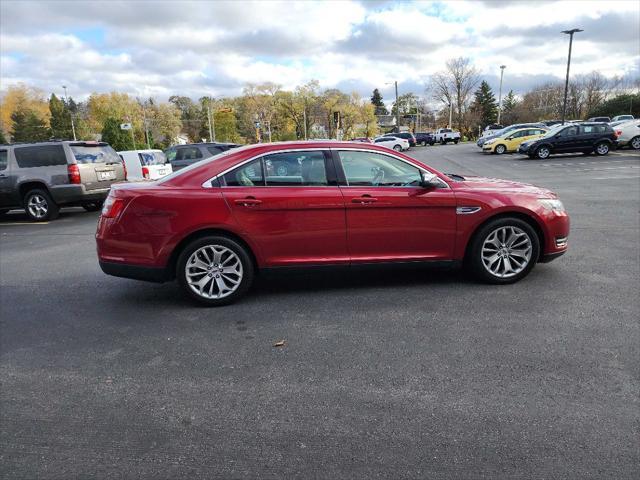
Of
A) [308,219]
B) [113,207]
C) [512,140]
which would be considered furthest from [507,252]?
[512,140]

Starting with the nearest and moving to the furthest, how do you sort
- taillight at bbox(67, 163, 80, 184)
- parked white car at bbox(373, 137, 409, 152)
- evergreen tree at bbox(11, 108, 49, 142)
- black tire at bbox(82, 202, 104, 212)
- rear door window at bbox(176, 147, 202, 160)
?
taillight at bbox(67, 163, 80, 184)
black tire at bbox(82, 202, 104, 212)
rear door window at bbox(176, 147, 202, 160)
parked white car at bbox(373, 137, 409, 152)
evergreen tree at bbox(11, 108, 49, 142)

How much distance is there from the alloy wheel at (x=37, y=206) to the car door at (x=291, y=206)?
8.35 meters

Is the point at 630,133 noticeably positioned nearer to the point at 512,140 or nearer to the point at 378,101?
the point at 512,140

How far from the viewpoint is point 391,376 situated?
325 centimetres

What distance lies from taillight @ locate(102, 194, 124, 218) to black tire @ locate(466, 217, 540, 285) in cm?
359

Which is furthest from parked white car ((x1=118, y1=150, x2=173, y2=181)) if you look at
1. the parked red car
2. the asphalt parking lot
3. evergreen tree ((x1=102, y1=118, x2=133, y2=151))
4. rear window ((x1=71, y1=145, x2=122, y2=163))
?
evergreen tree ((x1=102, y1=118, x2=133, y2=151))

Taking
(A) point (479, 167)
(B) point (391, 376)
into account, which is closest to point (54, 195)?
(B) point (391, 376)

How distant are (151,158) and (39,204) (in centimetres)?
501

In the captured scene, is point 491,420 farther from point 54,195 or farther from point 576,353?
point 54,195

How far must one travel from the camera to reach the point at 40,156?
10.8 m

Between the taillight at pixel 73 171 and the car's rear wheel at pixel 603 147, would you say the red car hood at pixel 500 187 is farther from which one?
the car's rear wheel at pixel 603 147

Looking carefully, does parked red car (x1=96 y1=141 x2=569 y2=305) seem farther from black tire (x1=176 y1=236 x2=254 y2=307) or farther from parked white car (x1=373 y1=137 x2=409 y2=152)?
parked white car (x1=373 y1=137 x2=409 y2=152)

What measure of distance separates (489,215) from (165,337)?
3.39 meters

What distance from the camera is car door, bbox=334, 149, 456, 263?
4.71 metres
